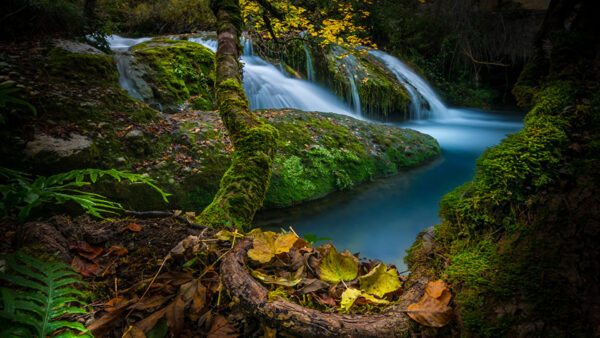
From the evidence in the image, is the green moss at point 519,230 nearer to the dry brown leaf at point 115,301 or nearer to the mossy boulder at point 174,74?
the dry brown leaf at point 115,301

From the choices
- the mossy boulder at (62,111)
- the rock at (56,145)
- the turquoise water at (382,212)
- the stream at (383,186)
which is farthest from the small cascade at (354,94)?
the rock at (56,145)

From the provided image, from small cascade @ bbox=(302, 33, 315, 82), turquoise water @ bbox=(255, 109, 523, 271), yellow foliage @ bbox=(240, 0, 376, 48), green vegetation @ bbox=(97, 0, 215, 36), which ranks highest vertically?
green vegetation @ bbox=(97, 0, 215, 36)

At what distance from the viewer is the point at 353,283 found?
1.13m

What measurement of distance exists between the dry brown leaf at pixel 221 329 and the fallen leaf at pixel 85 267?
0.57 meters

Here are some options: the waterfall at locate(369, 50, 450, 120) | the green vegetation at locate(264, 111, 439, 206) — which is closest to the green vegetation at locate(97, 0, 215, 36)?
the waterfall at locate(369, 50, 450, 120)

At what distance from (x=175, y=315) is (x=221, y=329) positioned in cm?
17

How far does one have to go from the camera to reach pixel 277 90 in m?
10.1

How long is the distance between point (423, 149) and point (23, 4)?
10.4 meters

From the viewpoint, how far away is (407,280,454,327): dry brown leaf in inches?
32.3

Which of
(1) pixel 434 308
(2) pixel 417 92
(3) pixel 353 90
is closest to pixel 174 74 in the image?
(3) pixel 353 90

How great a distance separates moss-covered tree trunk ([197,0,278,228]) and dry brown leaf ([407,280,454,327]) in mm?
1483

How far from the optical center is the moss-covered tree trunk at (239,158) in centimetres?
219

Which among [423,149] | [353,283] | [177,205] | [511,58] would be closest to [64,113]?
[177,205]

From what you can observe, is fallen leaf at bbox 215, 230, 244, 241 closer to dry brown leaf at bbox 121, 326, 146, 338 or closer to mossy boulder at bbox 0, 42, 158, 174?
dry brown leaf at bbox 121, 326, 146, 338
